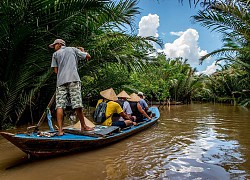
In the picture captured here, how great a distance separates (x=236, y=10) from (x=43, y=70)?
6086 millimetres

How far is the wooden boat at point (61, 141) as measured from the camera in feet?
13.1

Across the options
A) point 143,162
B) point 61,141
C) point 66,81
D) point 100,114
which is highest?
point 66,81

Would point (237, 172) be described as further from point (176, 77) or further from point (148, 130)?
point (176, 77)

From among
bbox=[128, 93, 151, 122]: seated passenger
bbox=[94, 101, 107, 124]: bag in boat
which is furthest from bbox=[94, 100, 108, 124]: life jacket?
bbox=[128, 93, 151, 122]: seated passenger

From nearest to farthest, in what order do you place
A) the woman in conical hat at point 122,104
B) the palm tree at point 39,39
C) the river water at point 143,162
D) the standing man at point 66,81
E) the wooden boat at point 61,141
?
1. the river water at point 143,162
2. the wooden boat at point 61,141
3. the standing man at point 66,81
4. the palm tree at point 39,39
5. the woman in conical hat at point 122,104

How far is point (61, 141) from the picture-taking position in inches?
173

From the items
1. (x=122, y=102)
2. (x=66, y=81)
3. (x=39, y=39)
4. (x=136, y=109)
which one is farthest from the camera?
(x=136, y=109)

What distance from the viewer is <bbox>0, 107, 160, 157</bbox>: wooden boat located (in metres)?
4.00

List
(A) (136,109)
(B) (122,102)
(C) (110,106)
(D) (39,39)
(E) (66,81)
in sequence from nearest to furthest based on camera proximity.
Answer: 1. (E) (66,81)
2. (C) (110,106)
3. (D) (39,39)
4. (B) (122,102)
5. (A) (136,109)

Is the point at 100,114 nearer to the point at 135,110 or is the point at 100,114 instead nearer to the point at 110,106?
the point at 110,106

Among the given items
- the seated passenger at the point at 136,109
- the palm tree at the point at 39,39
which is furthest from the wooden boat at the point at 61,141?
the seated passenger at the point at 136,109

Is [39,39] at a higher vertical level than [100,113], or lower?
higher

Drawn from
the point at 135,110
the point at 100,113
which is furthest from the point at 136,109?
the point at 100,113

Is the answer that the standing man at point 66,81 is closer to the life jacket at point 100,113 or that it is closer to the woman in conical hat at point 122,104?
the life jacket at point 100,113
